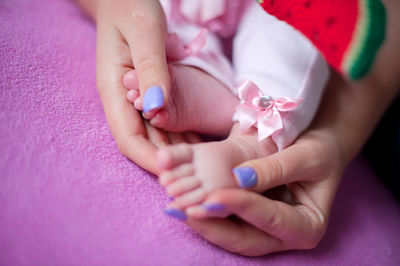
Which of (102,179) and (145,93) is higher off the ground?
(145,93)

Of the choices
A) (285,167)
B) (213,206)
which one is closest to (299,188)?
(285,167)

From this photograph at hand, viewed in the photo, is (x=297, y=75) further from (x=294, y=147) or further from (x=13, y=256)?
(x=13, y=256)

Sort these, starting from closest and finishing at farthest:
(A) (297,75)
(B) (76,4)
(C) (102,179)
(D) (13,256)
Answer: (D) (13,256) < (C) (102,179) < (A) (297,75) < (B) (76,4)

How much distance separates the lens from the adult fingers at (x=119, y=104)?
1.93 feet

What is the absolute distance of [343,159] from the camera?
2.44 ft

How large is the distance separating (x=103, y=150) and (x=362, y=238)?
1.81ft

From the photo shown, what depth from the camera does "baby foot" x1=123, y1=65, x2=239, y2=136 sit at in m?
0.61

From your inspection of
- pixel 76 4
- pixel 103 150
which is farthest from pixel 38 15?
pixel 103 150

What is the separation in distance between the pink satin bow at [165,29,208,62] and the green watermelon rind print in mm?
351

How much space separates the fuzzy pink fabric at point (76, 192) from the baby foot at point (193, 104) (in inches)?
4.0

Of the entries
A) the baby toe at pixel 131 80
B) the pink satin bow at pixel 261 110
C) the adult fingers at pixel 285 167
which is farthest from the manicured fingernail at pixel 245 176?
the baby toe at pixel 131 80

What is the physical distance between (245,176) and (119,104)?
0.82 ft

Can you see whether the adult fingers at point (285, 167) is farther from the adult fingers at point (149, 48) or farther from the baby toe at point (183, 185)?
the adult fingers at point (149, 48)

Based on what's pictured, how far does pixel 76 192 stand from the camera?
0.54m
